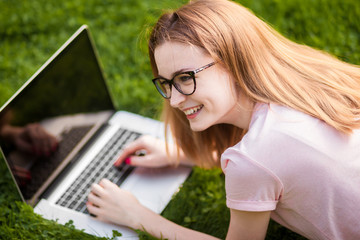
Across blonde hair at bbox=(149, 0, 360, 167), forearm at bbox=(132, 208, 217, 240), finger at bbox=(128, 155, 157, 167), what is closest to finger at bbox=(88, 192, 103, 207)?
forearm at bbox=(132, 208, 217, 240)

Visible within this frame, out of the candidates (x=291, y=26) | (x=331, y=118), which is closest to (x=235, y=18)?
(x=331, y=118)

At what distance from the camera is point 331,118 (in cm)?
200

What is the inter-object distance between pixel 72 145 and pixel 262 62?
1549mm

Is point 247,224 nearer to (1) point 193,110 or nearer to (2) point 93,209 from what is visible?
(1) point 193,110

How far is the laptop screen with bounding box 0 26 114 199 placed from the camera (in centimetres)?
246

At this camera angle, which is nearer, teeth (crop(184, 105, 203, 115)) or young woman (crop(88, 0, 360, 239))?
young woman (crop(88, 0, 360, 239))

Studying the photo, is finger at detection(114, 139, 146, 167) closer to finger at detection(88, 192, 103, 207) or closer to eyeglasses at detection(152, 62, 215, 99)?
finger at detection(88, 192, 103, 207)

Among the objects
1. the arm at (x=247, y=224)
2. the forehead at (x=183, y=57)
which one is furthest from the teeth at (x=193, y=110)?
the arm at (x=247, y=224)

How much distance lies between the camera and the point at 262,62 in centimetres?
206

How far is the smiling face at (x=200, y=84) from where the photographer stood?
1.97m

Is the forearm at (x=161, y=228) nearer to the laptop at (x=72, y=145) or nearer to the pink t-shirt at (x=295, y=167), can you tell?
the laptop at (x=72, y=145)

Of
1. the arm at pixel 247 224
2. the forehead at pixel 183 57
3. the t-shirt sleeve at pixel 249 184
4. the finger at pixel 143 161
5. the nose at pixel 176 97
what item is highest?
the forehead at pixel 183 57

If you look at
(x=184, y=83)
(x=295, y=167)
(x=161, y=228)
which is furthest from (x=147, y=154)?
(x=295, y=167)

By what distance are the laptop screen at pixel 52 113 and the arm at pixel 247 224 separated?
4.39 feet
